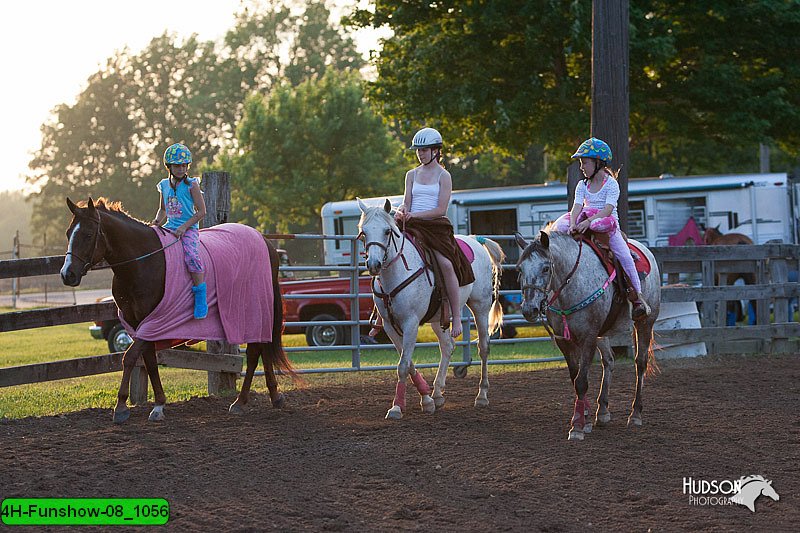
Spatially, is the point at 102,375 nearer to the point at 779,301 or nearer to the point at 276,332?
the point at 276,332

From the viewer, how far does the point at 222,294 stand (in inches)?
313

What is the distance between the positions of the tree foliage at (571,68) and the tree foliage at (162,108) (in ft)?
124

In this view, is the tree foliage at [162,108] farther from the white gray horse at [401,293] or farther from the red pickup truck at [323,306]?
the white gray horse at [401,293]

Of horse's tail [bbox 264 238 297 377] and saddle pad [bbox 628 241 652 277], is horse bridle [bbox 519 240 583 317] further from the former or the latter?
horse's tail [bbox 264 238 297 377]

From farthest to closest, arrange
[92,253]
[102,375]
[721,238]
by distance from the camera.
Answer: [721,238] < [102,375] < [92,253]

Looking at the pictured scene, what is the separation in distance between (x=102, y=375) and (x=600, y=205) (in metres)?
9.13

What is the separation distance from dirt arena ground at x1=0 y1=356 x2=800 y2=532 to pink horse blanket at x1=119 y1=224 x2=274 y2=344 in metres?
0.73

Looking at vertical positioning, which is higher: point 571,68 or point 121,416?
point 571,68

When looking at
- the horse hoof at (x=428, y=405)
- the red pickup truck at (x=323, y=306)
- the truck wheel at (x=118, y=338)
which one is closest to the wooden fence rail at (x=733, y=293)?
the horse hoof at (x=428, y=405)

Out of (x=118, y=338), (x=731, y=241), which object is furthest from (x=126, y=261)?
(x=731, y=241)

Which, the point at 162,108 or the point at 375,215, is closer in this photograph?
the point at 375,215

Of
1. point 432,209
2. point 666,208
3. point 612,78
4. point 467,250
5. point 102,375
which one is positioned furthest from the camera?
point 666,208

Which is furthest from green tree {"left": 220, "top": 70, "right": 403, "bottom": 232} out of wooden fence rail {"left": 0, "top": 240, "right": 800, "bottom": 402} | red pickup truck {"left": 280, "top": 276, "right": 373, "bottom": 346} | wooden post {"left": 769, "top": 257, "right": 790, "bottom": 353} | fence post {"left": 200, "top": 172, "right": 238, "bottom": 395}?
fence post {"left": 200, "top": 172, "right": 238, "bottom": 395}

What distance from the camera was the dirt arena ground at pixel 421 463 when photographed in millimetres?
4703
